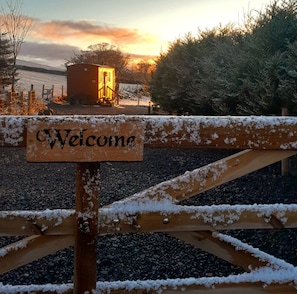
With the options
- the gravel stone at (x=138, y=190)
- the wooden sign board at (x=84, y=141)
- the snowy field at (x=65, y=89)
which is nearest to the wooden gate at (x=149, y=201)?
the wooden sign board at (x=84, y=141)

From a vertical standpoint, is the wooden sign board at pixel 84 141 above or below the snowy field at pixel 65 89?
below

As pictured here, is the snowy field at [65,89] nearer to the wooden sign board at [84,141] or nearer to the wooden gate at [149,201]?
the wooden gate at [149,201]

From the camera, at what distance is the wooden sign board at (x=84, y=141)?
6.14ft

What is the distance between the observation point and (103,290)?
214 centimetres

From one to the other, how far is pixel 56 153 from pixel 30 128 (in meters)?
0.15

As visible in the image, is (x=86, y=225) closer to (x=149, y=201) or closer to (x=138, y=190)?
(x=149, y=201)

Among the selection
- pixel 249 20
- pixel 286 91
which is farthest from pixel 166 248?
pixel 249 20

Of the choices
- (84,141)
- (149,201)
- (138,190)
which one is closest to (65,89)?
(138,190)

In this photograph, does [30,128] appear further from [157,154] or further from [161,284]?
[157,154]

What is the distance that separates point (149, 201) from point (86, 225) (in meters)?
0.33

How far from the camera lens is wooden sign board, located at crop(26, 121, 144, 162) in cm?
187

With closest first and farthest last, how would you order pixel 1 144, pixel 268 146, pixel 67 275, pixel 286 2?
pixel 1 144 → pixel 268 146 → pixel 67 275 → pixel 286 2

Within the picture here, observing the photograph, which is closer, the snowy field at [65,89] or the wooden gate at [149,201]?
the wooden gate at [149,201]

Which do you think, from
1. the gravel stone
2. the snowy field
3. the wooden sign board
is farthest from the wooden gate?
the snowy field
